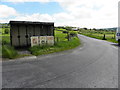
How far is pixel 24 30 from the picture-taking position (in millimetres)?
12797

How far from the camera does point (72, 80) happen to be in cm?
449

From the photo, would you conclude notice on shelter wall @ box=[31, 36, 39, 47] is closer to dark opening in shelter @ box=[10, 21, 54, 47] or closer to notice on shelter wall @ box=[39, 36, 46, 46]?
notice on shelter wall @ box=[39, 36, 46, 46]

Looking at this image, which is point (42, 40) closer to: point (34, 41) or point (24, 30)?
point (34, 41)

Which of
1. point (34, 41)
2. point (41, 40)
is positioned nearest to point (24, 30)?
point (34, 41)

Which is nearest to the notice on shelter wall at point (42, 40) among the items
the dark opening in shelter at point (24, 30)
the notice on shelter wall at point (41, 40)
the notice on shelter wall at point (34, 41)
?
the notice on shelter wall at point (41, 40)

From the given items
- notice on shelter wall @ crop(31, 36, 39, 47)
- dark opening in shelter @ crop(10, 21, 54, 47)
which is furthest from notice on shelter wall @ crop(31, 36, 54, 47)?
dark opening in shelter @ crop(10, 21, 54, 47)

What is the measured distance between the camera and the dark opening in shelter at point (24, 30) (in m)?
12.0

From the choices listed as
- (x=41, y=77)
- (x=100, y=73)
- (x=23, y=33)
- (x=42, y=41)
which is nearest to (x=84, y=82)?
(x=100, y=73)

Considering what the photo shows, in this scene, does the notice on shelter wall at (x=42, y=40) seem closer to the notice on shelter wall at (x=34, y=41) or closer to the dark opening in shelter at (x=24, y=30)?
the notice on shelter wall at (x=34, y=41)

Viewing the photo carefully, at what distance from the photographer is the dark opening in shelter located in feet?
39.5

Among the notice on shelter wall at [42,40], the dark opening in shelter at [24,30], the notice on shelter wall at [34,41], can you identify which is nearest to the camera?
the notice on shelter wall at [34,41]

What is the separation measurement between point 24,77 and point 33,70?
34.2 inches

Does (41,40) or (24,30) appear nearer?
(41,40)

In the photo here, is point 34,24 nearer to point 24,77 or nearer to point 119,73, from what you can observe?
point 24,77
